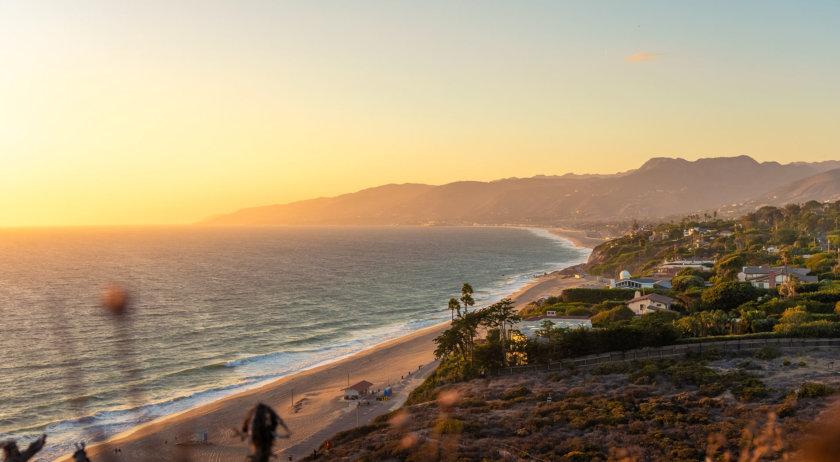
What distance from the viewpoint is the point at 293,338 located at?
2795 inches

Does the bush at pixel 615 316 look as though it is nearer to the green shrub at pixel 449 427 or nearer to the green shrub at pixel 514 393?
the green shrub at pixel 514 393

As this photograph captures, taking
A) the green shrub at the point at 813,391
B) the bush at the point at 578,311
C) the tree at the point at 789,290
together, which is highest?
the tree at the point at 789,290

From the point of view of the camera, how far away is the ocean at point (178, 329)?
4622 cm

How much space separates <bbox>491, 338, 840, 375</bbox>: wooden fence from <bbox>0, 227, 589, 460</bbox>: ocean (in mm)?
28825

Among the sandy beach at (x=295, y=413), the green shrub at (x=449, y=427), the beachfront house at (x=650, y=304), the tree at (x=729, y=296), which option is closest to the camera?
the green shrub at (x=449, y=427)

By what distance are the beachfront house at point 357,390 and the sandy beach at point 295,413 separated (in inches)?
23.9

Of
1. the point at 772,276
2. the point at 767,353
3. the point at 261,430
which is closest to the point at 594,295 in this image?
the point at 772,276

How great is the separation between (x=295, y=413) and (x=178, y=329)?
37963 millimetres

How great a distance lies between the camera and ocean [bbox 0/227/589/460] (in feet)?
152

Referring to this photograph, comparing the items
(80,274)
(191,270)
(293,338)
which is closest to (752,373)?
(293,338)

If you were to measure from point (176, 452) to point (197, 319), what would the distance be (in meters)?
48.2

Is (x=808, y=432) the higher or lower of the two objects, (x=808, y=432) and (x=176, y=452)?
the higher

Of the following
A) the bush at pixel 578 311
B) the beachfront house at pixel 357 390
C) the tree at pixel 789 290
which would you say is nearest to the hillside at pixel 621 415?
the beachfront house at pixel 357 390

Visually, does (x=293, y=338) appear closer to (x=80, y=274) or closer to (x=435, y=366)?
(x=435, y=366)
